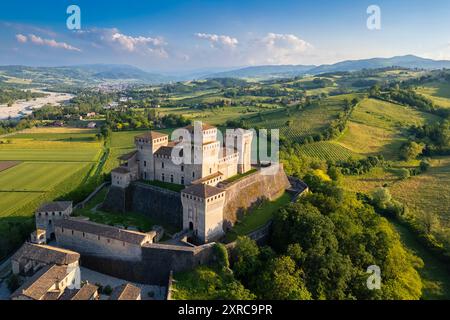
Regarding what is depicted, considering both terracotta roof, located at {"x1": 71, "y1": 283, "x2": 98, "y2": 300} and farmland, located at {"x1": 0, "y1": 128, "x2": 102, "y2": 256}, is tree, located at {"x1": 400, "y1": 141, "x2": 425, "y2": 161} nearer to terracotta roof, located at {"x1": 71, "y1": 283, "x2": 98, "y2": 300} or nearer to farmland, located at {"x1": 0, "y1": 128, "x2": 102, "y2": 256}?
farmland, located at {"x1": 0, "y1": 128, "x2": 102, "y2": 256}

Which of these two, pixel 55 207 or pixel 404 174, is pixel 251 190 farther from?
pixel 404 174

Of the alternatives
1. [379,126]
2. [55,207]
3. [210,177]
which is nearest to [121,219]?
[55,207]

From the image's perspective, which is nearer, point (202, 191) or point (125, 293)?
point (125, 293)

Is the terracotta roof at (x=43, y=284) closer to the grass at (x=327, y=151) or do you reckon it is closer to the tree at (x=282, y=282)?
the tree at (x=282, y=282)

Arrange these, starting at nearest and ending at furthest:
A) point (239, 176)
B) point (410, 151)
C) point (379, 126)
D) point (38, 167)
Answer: point (239, 176)
point (38, 167)
point (410, 151)
point (379, 126)

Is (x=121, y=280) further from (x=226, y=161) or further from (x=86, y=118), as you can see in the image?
(x=86, y=118)

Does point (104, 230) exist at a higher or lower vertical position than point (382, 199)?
higher
